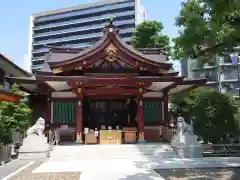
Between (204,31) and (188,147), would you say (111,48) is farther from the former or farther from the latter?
(204,31)

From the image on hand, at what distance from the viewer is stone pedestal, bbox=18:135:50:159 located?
42.6 feet

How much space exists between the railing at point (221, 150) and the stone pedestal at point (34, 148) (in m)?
7.92

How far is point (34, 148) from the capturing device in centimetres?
1314

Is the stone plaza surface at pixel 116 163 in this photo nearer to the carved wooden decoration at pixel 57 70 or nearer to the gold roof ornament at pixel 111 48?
the carved wooden decoration at pixel 57 70

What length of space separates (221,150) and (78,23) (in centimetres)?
9475

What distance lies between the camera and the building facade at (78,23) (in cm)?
9500

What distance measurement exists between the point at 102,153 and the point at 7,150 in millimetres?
4496

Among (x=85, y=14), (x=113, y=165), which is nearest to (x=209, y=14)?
(x=113, y=165)

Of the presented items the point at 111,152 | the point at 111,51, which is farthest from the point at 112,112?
the point at 111,152

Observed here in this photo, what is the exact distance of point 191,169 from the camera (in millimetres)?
10305

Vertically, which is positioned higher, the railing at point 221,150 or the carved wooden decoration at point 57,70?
the carved wooden decoration at point 57,70

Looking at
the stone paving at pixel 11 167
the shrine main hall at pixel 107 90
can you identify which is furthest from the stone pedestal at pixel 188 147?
the stone paving at pixel 11 167

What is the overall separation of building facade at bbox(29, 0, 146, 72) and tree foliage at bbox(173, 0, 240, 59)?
277 ft

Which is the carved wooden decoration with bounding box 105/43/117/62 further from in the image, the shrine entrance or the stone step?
the stone step
